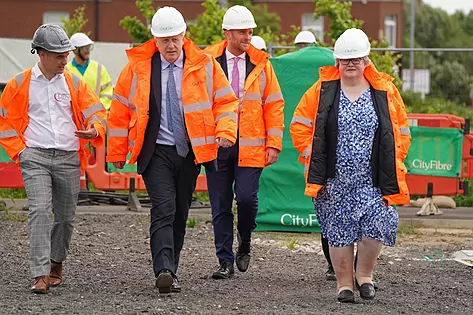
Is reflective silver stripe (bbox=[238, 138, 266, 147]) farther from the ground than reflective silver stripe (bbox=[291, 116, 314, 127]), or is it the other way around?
reflective silver stripe (bbox=[291, 116, 314, 127])

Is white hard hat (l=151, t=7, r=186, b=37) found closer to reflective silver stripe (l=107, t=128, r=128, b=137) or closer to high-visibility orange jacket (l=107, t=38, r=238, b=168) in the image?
high-visibility orange jacket (l=107, t=38, r=238, b=168)

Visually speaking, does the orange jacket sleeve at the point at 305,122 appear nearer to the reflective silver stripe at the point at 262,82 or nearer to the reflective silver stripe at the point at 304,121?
the reflective silver stripe at the point at 304,121

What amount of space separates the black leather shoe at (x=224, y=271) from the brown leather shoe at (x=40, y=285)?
1.49m

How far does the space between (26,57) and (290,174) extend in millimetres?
10063

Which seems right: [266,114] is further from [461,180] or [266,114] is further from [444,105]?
[444,105]

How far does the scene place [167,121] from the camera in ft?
27.0

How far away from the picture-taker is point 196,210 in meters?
13.9

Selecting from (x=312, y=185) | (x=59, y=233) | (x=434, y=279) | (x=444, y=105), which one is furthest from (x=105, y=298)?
(x=444, y=105)

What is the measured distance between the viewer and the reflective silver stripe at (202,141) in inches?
322

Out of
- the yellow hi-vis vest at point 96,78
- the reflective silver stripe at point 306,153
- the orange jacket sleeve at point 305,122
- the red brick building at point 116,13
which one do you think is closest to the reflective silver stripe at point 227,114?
the orange jacket sleeve at point 305,122

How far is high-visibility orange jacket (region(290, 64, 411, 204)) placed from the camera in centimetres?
789

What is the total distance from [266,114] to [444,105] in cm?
1272

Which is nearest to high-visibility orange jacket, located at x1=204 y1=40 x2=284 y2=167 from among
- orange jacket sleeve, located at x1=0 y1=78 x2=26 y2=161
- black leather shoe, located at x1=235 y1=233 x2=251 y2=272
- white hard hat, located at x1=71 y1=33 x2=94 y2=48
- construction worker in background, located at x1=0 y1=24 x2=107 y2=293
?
black leather shoe, located at x1=235 y1=233 x2=251 y2=272

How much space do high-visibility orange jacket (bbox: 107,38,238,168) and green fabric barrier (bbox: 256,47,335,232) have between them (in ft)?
10.4
